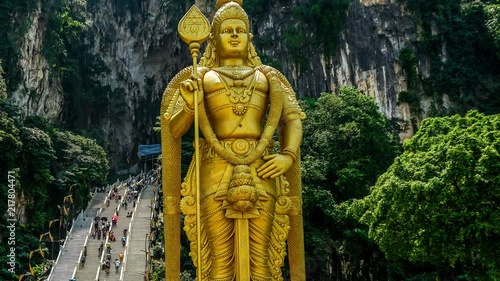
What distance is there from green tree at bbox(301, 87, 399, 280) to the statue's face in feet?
36.1

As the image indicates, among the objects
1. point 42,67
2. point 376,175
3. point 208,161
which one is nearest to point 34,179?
point 42,67

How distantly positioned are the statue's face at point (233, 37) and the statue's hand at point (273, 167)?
1.22 metres

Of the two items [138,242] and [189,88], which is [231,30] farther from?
[138,242]

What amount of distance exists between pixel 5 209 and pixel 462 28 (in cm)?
2120

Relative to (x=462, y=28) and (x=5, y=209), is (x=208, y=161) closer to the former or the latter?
(x=5, y=209)

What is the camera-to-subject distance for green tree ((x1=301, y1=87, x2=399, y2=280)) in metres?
18.0

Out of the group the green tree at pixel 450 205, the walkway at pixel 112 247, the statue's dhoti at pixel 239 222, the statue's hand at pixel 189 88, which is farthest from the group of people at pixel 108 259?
the statue's hand at pixel 189 88

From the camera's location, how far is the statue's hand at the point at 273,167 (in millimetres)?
6055

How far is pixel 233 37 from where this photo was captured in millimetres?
6555

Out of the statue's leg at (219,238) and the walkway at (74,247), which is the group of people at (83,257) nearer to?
the walkway at (74,247)

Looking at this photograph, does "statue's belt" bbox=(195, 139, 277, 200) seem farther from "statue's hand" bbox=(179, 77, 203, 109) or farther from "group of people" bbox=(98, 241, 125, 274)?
"group of people" bbox=(98, 241, 125, 274)

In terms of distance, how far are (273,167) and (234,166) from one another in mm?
376

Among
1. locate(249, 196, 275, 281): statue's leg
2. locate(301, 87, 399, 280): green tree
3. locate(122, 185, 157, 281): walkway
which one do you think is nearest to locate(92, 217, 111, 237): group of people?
locate(122, 185, 157, 281): walkway

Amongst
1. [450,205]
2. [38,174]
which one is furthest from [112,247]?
[450,205]
